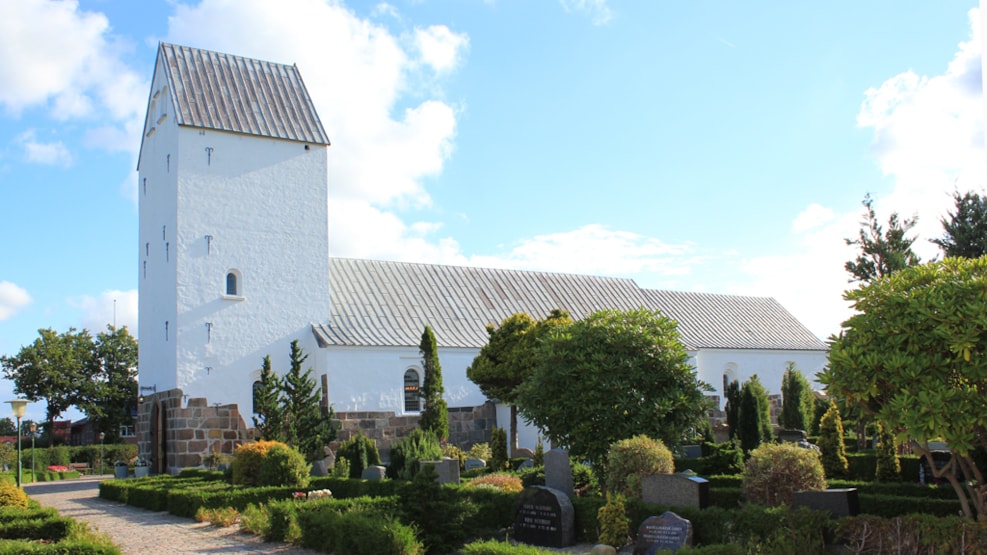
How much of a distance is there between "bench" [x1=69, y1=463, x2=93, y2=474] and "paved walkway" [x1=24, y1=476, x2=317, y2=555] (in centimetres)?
1840

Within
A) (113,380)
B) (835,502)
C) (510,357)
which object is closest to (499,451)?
(510,357)

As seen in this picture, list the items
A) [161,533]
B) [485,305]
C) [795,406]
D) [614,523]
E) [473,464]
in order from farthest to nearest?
[485,305]
[795,406]
[473,464]
[161,533]
[614,523]

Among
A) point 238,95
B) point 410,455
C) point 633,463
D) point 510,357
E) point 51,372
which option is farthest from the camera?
point 51,372

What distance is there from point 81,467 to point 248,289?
60.8 ft

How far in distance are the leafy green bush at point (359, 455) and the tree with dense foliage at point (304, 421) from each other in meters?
2.23

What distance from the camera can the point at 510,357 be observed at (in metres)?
20.0

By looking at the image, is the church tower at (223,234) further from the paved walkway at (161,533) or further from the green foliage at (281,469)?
the green foliage at (281,469)

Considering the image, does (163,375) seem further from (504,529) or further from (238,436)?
(504,529)

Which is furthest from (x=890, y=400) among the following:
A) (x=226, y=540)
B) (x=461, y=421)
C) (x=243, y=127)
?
(x=243, y=127)

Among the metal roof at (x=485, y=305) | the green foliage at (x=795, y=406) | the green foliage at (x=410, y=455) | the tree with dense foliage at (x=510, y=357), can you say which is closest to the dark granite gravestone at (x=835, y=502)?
the green foliage at (x=410, y=455)

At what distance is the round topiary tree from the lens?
10109mm

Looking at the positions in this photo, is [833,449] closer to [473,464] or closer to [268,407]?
[473,464]

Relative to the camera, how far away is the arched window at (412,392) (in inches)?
910

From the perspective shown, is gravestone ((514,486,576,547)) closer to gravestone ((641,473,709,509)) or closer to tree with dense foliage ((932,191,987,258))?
gravestone ((641,473,709,509))
